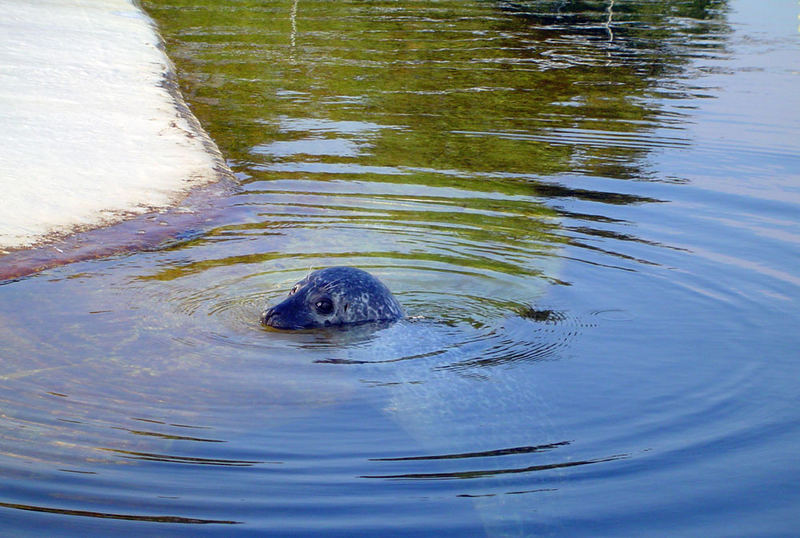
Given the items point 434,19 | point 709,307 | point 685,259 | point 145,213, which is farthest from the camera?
point 434,19

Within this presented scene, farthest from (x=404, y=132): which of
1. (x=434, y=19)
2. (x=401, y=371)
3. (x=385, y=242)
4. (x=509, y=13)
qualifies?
(x=509, y=13)

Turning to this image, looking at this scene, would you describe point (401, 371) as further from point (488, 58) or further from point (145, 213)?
point (488, 58)

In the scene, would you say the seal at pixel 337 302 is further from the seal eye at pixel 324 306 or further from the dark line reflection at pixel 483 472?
the dark line reflection at pixel 483 472

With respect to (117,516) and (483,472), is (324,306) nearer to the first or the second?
(483,472)

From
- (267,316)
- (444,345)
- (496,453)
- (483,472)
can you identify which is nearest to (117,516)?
(483,472)

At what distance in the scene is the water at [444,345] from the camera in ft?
13.2

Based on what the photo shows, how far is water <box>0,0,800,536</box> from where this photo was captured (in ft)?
13.2

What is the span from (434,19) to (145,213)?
15320 mm

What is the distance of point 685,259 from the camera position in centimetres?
762

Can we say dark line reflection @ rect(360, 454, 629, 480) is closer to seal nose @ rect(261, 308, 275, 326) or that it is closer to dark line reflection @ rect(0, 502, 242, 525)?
dark line reflection @ rect(0, 502, 242, 525)

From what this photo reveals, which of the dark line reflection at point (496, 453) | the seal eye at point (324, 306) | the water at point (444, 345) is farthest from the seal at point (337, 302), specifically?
the dark line reflection at point (496, 453)

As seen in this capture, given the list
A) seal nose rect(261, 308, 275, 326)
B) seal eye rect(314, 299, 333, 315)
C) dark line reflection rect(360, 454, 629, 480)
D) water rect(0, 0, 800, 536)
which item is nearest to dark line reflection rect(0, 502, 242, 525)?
water rect(0, 0, 800, 536)

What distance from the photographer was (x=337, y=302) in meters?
6.24

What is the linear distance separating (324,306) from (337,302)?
0.09 metres
